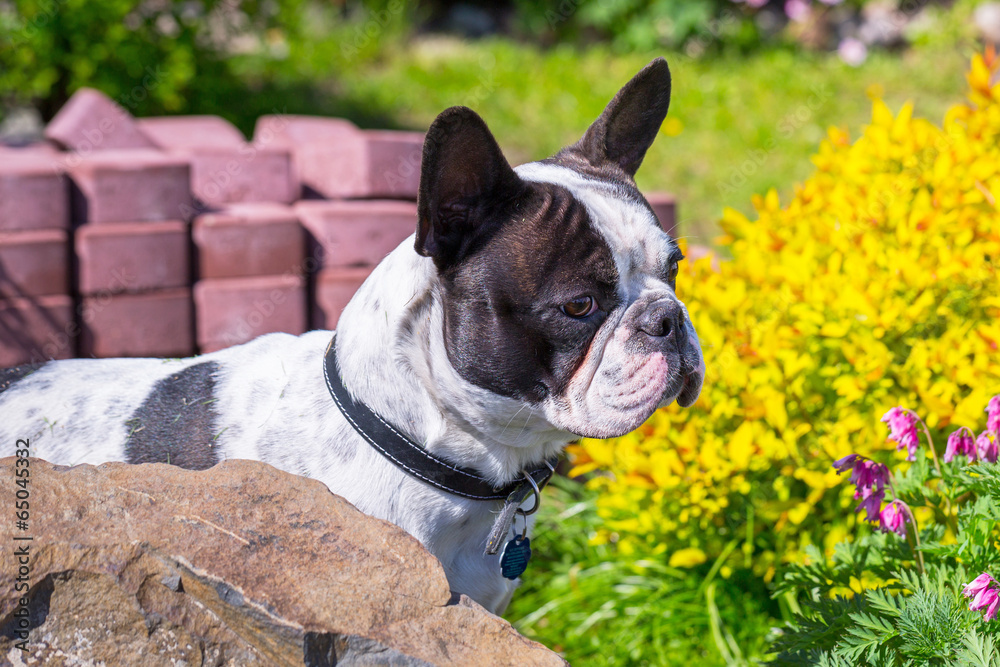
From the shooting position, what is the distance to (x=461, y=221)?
6.83ft

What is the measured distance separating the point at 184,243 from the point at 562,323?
96.4 inches

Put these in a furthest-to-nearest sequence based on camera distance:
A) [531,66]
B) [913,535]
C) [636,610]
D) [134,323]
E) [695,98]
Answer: [531,66] → [695,98] → [134,323] → [636,610] → [913,535]

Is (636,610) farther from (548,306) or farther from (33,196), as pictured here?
(33,196)

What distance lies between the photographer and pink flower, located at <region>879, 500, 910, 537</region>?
2.07m

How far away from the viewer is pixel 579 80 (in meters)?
8.17

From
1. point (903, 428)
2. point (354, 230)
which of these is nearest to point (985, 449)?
point (903, 428)

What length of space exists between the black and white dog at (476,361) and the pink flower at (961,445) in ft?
2.05

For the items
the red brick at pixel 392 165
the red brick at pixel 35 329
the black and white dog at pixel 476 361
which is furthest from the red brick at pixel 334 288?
the black and white dog at pixel 476 361

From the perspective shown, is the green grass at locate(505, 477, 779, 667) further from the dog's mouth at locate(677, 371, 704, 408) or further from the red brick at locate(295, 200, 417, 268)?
the red brick at locate(295, 200, 417, 268)

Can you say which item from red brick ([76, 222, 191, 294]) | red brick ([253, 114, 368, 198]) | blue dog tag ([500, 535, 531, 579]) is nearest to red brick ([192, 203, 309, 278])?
red brick ([76, 222, 191, 294])

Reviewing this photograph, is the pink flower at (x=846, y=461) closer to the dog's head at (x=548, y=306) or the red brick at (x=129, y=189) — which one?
the dog's head at (x=548, y=306)

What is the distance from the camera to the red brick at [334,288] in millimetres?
4070

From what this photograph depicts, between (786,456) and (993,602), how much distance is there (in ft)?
3.54

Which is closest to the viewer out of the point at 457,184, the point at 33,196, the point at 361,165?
the point at 457,184
